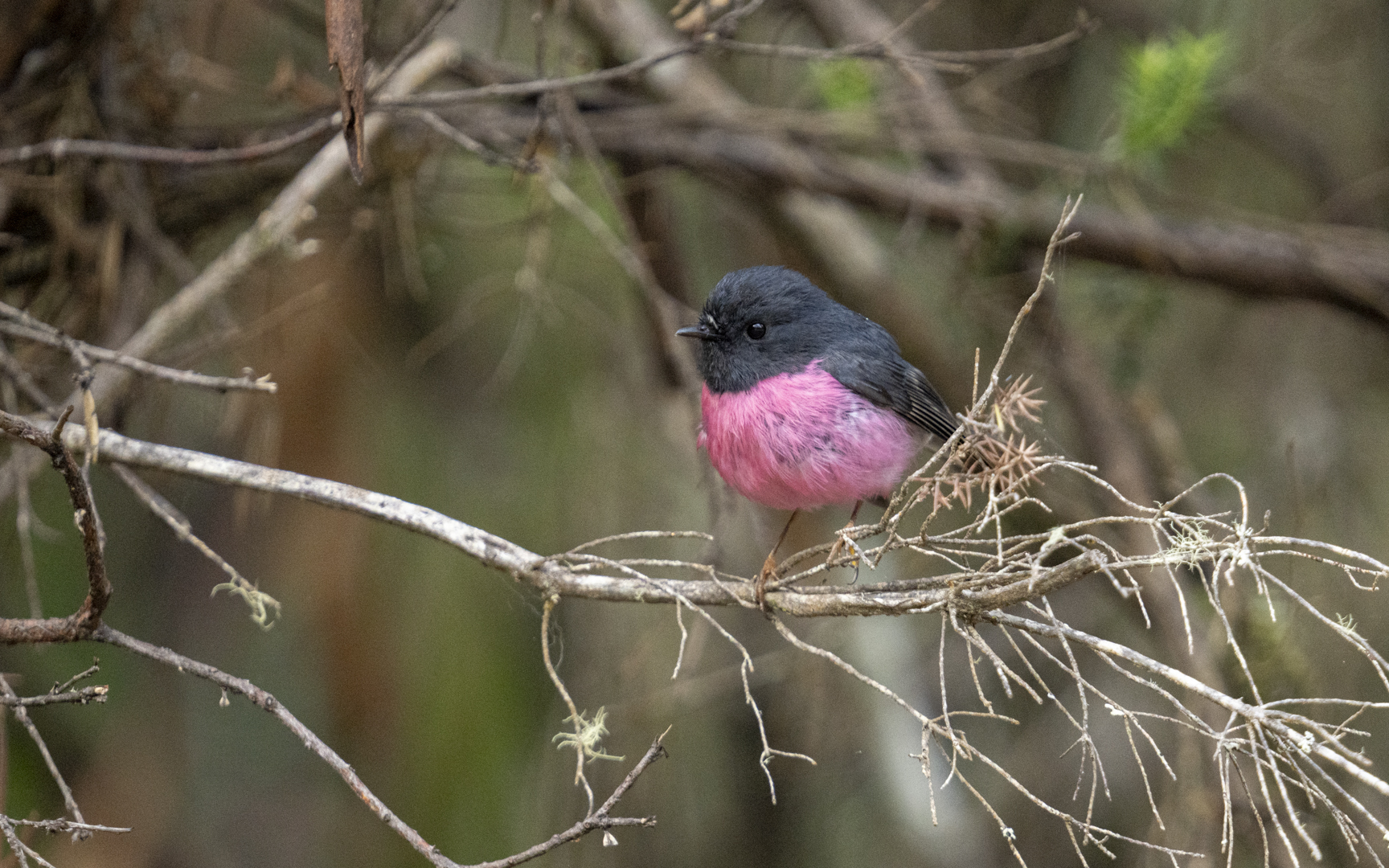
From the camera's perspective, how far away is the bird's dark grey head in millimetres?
2613

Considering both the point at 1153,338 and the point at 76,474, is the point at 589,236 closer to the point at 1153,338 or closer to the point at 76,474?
the point at 1153,338

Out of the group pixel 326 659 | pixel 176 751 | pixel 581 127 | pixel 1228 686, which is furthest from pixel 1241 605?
pixel 176 751

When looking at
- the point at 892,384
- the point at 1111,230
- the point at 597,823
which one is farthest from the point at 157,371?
the point at 1111,230

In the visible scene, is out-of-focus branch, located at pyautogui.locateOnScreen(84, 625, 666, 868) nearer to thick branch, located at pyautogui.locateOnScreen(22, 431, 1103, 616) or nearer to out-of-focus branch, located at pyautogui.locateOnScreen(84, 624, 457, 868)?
out-of-focus branch, located at pyautogui.locateOnScreen(84, 624, 457, 868)

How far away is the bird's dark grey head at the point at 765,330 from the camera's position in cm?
261

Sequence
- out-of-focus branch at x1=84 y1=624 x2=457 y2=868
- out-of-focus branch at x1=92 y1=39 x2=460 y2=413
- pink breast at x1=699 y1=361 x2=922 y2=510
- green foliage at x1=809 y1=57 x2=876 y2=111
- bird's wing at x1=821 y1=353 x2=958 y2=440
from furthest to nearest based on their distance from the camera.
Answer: green foliage at x1=809 y1=57 x2=876 y2=111 → out-of-focus branch at x1=92 y1=39 x2=460 y2=413 → bird's wing at x1=821 y1=353 x2=958 y2=440 → pink breast at x1=699 y1=361 x2=922 y2=510 → out-of-focus branch at x1=84 y1=624 x2=457 y2=868

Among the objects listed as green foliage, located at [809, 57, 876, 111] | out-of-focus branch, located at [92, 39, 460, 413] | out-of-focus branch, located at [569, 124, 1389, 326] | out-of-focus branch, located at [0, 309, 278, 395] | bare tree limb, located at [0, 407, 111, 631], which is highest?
out-of-focus branch, located at [92, 39, 460, 413]

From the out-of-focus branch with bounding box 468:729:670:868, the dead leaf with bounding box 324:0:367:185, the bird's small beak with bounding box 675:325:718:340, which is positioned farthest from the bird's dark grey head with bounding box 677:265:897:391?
the out-of-focus branch with bounding box 468:729:670:868

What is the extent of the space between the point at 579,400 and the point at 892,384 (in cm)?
277

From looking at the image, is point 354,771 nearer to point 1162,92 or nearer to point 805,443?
point 805,443

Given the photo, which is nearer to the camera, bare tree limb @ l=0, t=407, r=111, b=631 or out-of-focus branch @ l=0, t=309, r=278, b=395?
bare tree limb @ l=0, t=407, r=111, b=631

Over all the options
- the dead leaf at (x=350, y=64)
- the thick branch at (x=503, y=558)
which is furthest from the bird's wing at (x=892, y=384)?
the dead leaf at (x=350, y=64)

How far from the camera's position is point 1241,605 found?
341 cm

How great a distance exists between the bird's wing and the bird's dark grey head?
38mm
